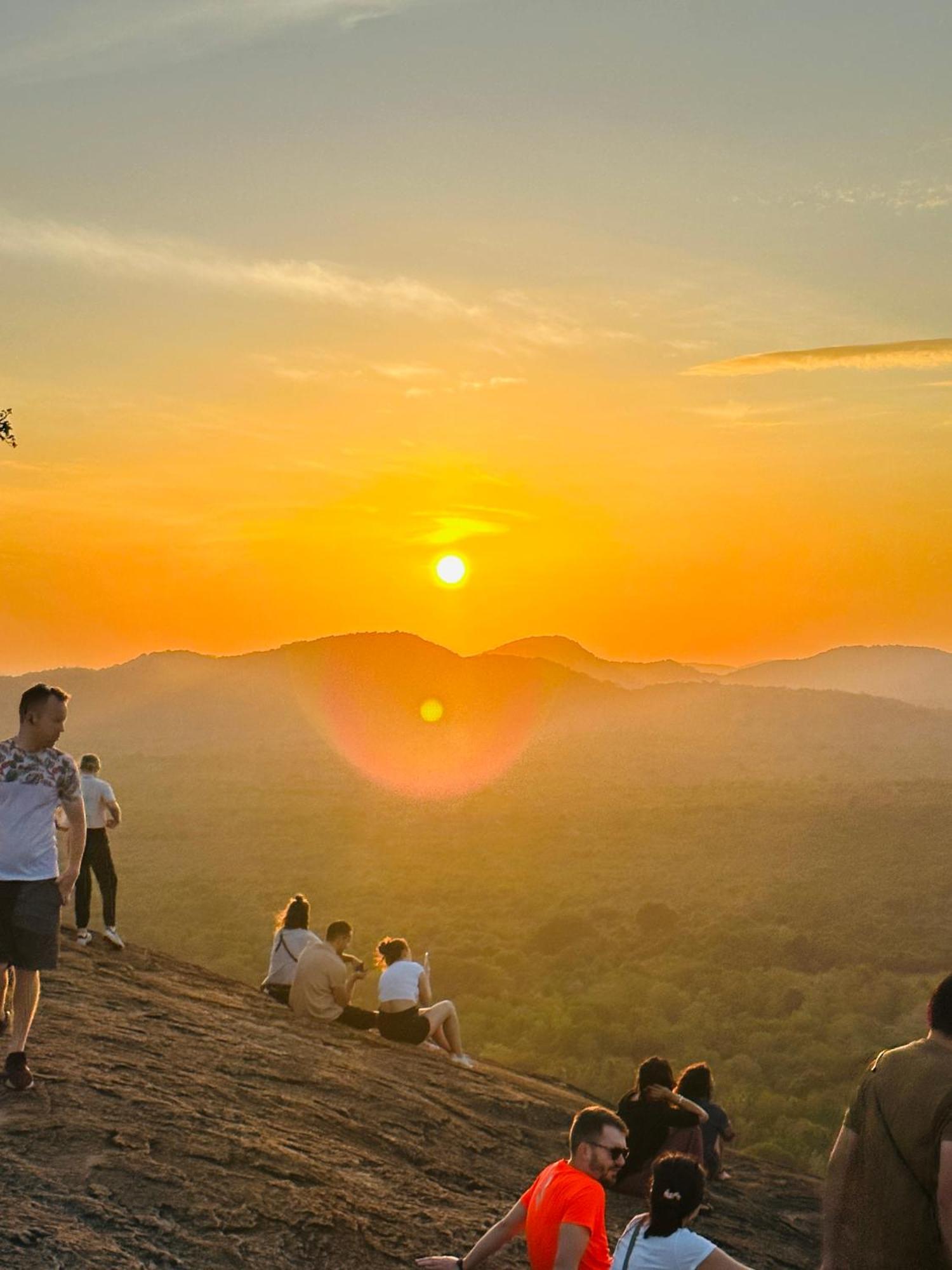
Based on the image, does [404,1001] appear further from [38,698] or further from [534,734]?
[534,734]

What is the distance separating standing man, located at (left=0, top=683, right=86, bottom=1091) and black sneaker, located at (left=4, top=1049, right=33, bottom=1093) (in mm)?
532

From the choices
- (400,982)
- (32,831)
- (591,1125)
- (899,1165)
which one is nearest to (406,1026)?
(400,982)

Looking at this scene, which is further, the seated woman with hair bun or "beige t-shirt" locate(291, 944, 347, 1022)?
"beige t-shirt" locate(291, 944, 347, 1022)

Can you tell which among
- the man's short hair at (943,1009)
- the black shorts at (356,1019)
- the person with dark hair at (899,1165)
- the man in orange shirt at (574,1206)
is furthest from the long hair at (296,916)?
the man's short hair at (943,1009)

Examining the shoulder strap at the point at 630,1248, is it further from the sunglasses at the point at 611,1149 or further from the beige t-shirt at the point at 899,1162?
the beige t-shirt at the point at 899,1162

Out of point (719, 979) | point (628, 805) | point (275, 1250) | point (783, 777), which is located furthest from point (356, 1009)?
point (783, 777)

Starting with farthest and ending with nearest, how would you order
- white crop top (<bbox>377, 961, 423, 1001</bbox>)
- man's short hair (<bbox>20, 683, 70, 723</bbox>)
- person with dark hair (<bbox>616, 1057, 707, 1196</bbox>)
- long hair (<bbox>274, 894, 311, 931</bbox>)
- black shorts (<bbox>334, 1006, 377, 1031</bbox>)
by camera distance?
long hair (<bbox>274, 894, 311, 931</bbox>) → black shorts (<bbox>334, 1006, 377, 1031</bbox>) → white crop top (<bbox>377, 961, 423, 1001</bbox>) → person with dark hair (<bbox>616, 1057, 707, 1196</bbox>) → man's short hair (<bbox>20, 683, 70, 723</bbox>)

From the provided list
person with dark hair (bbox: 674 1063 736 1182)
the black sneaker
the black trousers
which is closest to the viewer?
the black sneaker

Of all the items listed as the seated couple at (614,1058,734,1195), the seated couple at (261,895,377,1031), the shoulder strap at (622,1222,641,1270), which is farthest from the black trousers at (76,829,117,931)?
the shoulder strap at (622,1222,641,1270)

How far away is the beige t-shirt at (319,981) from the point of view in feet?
42.3

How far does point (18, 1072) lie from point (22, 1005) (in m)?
0.57

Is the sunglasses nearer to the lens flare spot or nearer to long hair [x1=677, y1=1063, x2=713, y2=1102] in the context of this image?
long hair [x1=677, y1=1063, x2=713, y2=1102]

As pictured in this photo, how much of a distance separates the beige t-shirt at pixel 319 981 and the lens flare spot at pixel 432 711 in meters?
168

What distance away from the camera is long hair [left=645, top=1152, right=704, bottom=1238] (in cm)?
496
